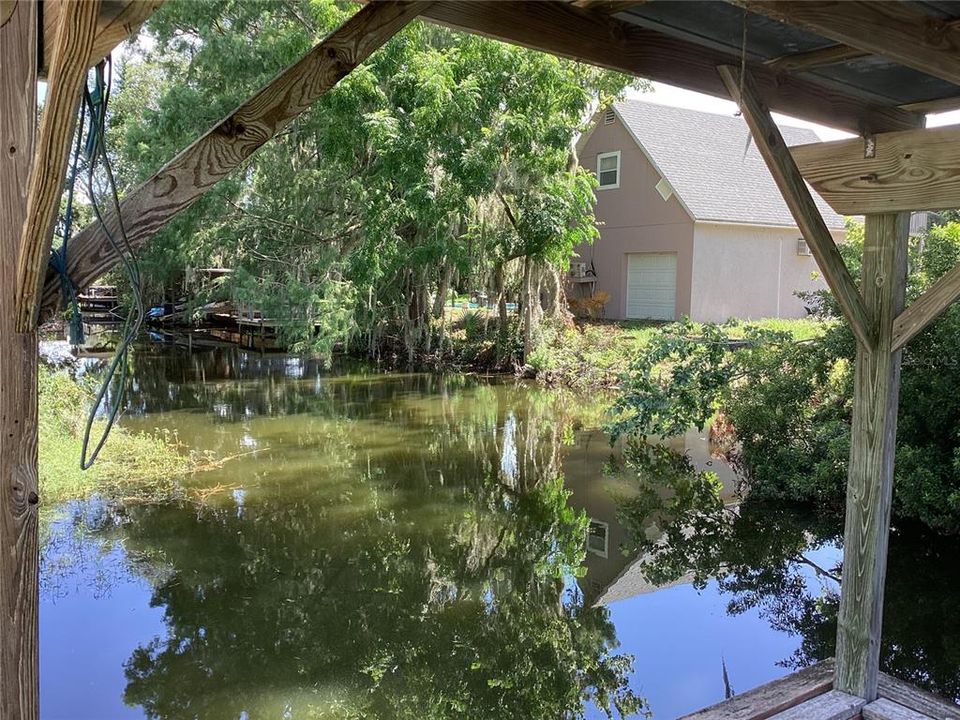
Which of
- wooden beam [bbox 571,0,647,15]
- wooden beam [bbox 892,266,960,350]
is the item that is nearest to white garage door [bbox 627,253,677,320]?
wooden beam [bbox 892,266,960,350]

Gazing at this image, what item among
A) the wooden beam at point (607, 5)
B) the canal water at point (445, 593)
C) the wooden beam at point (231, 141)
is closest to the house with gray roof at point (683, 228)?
the canal water at point (445, 593)

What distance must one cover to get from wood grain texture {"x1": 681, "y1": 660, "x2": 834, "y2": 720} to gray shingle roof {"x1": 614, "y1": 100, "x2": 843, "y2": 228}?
1642 cm

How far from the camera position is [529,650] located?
5.39m

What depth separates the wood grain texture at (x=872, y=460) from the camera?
10.1 ft

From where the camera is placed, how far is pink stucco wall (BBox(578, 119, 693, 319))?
19.5 metres

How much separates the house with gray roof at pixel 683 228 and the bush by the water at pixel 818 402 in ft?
32.4

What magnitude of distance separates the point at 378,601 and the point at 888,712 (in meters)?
3.81

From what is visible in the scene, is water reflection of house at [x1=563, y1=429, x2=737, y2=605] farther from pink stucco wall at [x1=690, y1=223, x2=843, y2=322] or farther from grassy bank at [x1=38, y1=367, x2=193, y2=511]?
pink stucco wall at [x1=690, y1=223, x2=843, y2=322]

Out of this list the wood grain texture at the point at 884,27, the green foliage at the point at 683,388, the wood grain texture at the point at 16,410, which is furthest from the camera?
the green foliage at the point at 683,388

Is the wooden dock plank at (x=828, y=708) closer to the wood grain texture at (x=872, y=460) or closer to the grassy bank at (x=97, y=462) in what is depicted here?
the wood grain texture at (x=872, y=460)

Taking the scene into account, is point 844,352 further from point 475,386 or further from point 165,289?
point 165,289

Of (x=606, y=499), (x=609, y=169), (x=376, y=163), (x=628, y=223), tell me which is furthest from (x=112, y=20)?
(x=609, y=169)

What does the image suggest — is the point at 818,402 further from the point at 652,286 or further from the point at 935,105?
the point at 652,286

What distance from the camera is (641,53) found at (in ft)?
8.85
